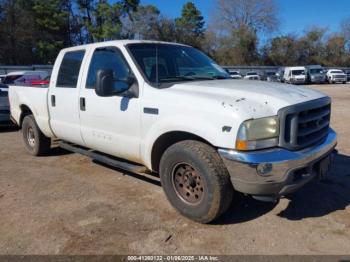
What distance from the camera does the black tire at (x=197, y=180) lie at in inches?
134

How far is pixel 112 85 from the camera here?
3.96m

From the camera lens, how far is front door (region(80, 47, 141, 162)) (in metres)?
4.16

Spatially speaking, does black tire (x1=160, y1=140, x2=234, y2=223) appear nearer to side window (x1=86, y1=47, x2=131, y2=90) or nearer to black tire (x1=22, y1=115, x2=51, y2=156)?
side window (x1=86, y1=47, x2=131, y2=90)

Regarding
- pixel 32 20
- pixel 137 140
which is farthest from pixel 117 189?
pixel 32 20

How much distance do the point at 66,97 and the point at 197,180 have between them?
8.46ft

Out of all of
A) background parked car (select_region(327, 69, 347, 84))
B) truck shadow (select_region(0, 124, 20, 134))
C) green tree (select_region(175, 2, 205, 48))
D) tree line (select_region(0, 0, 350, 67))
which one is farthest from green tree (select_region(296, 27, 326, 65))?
truck shadow (select_region(0, 124, 20, 134))

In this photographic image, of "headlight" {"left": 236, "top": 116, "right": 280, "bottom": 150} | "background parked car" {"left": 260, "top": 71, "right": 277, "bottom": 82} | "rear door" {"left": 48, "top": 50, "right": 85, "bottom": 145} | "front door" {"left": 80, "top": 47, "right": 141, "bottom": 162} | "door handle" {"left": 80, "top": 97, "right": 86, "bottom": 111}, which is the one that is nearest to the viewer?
"headlight" {"left": 236, "top": 116, "right": 280, "bottom": 150}

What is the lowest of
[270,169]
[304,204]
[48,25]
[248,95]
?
[304,204]

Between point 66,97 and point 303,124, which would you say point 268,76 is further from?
point 303,124

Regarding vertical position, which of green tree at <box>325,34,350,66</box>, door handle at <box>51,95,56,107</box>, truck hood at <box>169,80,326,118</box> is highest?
green tree at <box>325,34,350,66</box>

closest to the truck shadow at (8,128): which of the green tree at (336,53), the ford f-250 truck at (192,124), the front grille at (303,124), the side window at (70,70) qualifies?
the side window at (70,70)

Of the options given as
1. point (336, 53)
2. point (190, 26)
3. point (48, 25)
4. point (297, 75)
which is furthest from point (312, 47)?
point (48, 25)

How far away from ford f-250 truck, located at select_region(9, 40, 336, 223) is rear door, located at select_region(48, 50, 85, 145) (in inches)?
1.0

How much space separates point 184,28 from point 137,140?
56.7 m
